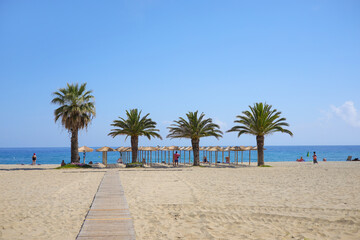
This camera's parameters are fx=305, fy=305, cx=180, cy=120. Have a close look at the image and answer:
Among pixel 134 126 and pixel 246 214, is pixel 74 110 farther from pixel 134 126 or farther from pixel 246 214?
pixel 246 214

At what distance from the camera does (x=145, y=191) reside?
14.2 m

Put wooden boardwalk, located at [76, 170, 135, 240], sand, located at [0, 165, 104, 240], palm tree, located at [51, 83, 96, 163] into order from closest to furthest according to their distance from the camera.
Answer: wooden boardwalk, located at [76, 170, 135, 240]
sand, located at [0, 165, 104, 240]
palm tree, located at [51, 83, 96, 163]

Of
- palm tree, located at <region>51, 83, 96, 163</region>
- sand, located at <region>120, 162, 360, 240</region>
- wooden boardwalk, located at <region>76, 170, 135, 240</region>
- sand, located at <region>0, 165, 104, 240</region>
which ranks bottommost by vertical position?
sand, located at <region>120, 162, 360, 240</region>

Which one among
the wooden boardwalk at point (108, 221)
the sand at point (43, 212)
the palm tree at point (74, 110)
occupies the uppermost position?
the palm tree at point (74, 110)

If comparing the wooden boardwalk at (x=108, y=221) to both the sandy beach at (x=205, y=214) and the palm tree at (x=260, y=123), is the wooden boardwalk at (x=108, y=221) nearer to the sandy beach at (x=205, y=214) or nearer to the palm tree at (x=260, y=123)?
the sandy beach at (x=205, y=214)

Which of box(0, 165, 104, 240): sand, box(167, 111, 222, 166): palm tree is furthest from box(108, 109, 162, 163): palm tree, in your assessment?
box(0, 165, 104, 240): sand

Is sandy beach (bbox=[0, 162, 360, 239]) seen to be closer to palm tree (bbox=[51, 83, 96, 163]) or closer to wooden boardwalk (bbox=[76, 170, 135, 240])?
wooden boardwalk (bbox=[76, 170, 135, 240])

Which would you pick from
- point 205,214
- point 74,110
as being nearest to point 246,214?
point 205,214

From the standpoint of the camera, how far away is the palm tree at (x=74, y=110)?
31266 mm

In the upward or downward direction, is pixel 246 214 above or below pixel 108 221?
below

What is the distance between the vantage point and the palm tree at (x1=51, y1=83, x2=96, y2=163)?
31.3 metres

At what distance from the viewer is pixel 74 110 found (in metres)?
31.0

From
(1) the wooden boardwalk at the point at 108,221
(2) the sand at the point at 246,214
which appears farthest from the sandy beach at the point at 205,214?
(1) the wooden boardwalk at the point at 108,221

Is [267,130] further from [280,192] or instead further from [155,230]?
[155,230]
